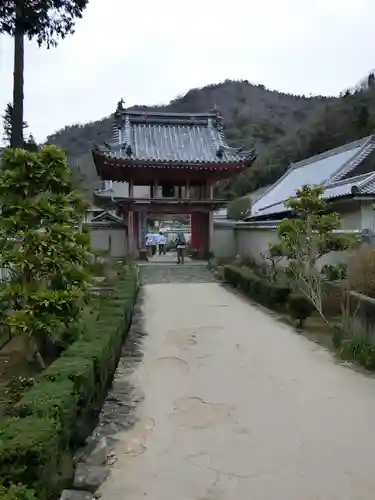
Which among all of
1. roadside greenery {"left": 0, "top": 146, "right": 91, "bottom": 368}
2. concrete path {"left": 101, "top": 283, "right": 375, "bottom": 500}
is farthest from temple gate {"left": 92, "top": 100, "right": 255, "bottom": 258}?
roadside greenery {"left": 0, "top": 146, "right": 91, "bottom": 368}

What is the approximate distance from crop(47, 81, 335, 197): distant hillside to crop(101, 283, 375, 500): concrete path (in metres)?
46.2

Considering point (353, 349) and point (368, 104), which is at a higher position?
point (368, 104)

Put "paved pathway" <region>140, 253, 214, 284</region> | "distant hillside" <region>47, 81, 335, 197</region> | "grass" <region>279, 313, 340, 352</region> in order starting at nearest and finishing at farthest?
"grass" <region>279, 313, 340, 352</region>, "paved pathway" <region>140, 253, 214, 284</region>, "distant hillside" <region>47, 81, 335, 197</region>

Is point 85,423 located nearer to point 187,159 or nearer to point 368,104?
point 187,159

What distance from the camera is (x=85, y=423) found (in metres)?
4.34

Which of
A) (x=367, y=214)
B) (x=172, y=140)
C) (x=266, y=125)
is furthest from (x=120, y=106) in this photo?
(x=266, y=125)

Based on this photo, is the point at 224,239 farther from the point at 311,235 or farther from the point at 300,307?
the point at 311,235

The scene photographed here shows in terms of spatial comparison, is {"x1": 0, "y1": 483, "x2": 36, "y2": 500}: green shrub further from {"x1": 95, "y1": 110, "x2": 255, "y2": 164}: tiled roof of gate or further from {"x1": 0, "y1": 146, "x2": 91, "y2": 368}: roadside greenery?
{"x1": 95, "y1": 110, "x2": 255, "y2": 164}: tiled roof of gate

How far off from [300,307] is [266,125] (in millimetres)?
50852

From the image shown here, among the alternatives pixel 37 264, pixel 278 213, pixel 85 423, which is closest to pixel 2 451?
pixel 85 423

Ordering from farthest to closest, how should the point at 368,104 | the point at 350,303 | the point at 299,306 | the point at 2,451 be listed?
1. the point at 368,104
2. the point at 299,306
3. the point at 350,303
4. the point at 2,451

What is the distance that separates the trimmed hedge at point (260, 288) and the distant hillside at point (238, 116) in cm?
3850

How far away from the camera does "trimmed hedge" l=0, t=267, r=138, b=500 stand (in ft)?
8.77

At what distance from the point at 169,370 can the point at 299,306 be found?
3507 millimetres
